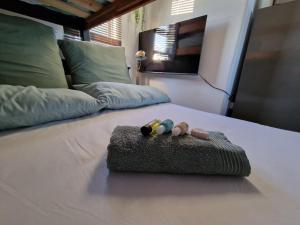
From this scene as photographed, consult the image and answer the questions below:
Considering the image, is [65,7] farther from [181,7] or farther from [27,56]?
[181,7]

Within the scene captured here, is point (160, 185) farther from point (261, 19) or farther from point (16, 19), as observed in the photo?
point (261, 19)

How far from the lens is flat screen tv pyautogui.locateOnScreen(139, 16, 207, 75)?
71.7 inches

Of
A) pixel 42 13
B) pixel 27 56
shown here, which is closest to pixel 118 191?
pixel 27 56

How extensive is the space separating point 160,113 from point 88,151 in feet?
1.86

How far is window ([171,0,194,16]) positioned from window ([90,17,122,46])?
2.61 feet

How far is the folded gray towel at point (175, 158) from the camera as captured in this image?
372 millimetres

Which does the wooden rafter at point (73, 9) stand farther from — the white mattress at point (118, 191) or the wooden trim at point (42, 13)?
the white mattress at point (118, 191)

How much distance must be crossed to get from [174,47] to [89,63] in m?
1.23

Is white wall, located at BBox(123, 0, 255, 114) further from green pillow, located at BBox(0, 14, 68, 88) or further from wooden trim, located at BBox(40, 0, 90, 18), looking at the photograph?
green pillow, located at BBox(0, 14, 68, 88)

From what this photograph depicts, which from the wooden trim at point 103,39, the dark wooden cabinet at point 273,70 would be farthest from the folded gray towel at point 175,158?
the wooden trim at point 103,39

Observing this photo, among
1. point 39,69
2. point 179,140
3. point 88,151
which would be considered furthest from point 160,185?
point 39,69

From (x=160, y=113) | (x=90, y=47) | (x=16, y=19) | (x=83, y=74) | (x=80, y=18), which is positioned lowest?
(x=160, y=113)

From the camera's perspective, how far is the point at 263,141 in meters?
0.65

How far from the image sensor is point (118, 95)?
958 millimetres
